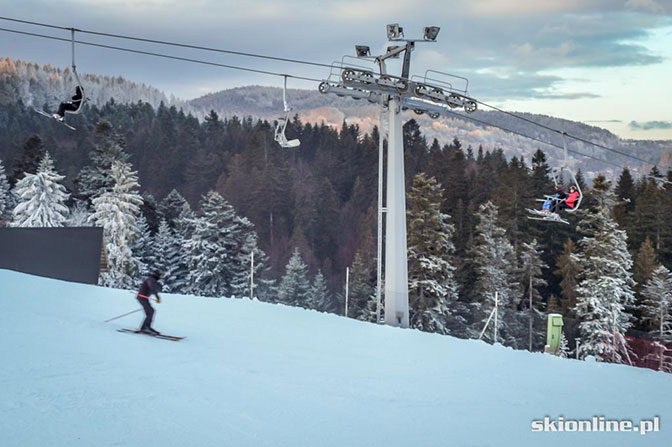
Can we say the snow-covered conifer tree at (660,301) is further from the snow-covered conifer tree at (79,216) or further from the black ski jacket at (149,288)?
the snow-covered conifer tree at (79,216)

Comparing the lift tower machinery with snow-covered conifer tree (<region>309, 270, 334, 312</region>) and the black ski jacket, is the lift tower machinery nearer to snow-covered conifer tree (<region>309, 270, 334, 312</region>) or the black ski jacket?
the black ski jacket

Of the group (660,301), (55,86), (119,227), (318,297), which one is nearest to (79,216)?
(119,227)

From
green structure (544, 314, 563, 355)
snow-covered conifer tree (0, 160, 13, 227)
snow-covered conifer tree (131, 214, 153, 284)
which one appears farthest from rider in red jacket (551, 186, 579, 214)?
snow-covered conifer tree (0, 160, 13, 227)

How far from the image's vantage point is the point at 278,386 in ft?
36.4

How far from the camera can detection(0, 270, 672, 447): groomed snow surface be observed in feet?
28.9

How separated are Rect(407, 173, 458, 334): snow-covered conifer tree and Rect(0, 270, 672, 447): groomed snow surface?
23.5m

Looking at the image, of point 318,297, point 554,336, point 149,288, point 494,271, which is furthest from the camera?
point 318,297

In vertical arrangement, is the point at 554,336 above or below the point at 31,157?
below

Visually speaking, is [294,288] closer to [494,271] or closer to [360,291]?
[360,291]

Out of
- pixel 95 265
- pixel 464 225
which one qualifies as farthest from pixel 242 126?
pixel 95 265

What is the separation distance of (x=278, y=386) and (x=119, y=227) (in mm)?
38160

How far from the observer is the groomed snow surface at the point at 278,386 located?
880cm

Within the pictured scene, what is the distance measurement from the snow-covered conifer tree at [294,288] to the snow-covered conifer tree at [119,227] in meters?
13.1

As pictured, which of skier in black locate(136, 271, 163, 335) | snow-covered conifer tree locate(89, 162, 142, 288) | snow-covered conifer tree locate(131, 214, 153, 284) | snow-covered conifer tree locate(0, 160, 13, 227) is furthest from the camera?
snow-covered conifer tree locate(0, 160, 13, 227)
